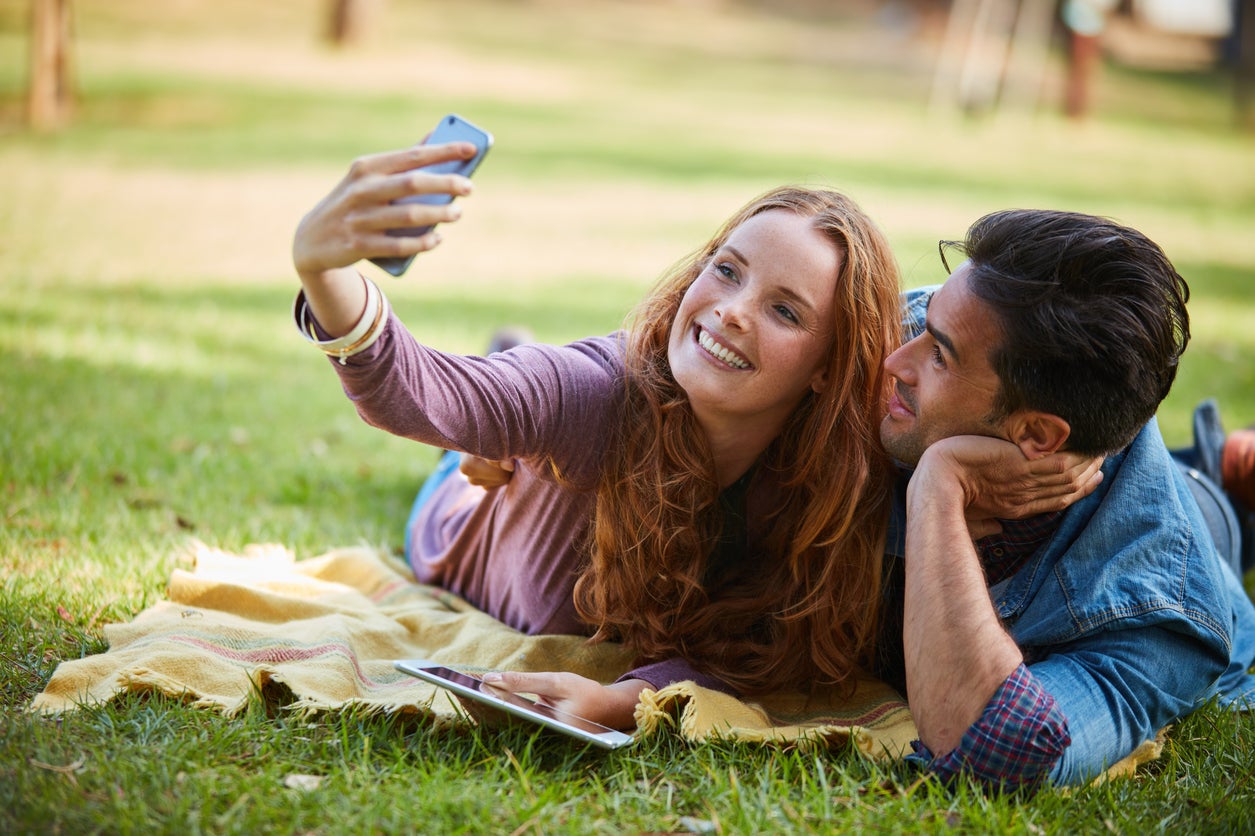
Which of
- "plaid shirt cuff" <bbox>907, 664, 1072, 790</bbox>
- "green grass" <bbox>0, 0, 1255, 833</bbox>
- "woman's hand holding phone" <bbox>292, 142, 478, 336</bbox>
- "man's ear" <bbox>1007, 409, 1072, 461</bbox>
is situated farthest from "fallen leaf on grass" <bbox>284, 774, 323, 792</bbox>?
"man's ear" <bbox>1007, 409, 1072, 461</bbox>

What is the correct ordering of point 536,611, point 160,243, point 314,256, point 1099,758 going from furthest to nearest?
1. point 160,243
2. point 536,611
3. point 1099,758
4. point 314,256

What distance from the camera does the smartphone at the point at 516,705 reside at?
8.89 feet

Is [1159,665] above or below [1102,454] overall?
below

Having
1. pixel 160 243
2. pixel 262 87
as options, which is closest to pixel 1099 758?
pixel 160 243

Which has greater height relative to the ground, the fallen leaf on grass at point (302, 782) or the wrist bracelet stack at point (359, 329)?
the wrist bracelet stack at point (359, 329)

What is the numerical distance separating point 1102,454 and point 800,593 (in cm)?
88

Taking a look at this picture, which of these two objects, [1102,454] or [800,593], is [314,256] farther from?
[1102,454]

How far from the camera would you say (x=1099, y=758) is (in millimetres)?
2826

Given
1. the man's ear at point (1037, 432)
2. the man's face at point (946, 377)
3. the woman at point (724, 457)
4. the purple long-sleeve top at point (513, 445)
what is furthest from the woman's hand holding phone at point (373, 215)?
the man's ear at point (1037, 432)

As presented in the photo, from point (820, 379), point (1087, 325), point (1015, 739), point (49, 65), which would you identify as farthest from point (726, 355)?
point (49, 65)

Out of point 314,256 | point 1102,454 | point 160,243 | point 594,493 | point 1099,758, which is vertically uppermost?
point 314,256

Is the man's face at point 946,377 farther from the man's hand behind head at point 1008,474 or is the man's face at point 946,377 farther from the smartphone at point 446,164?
the smartphone at point 446,164

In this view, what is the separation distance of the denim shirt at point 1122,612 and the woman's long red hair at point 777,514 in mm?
452

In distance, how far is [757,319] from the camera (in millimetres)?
3051
